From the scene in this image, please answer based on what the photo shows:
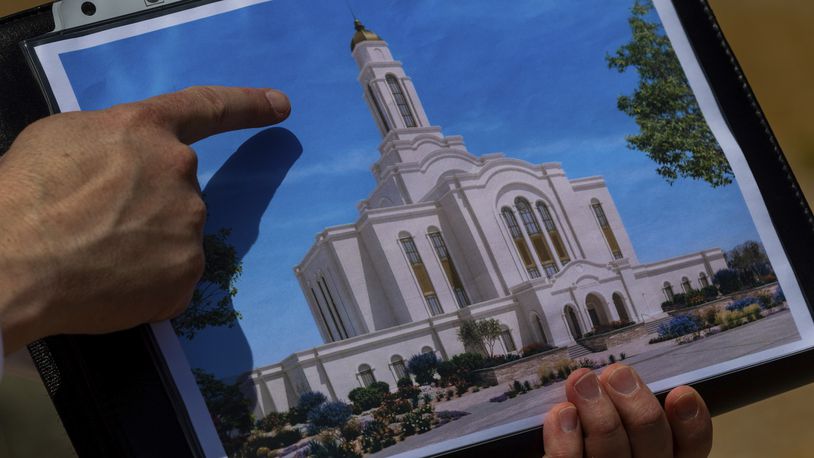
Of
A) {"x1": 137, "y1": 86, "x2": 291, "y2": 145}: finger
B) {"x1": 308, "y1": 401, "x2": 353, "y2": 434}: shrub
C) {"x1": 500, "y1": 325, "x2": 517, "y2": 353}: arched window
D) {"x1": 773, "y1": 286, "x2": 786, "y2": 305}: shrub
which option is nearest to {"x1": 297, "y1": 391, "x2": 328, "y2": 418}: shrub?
{"x1": 308, "y1": 401, "x2": 353, "y2": 434}: shrub

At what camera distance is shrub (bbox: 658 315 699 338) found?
0.94 meters

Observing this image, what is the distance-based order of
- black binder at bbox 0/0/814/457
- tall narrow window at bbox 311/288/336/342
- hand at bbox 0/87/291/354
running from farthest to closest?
tall narrow window at bbox 311/288/336/342 < black binder at bbox 0/0/814/457 < hand at bbox 0/87/291/354

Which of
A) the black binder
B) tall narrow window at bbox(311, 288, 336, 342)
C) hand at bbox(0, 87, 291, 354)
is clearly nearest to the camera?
hand at bbox(0, 87, 291, 354)

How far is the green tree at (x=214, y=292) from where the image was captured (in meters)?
0.90

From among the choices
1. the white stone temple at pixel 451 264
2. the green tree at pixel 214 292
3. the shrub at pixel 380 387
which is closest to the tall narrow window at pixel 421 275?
the white stone temple at pixel 451 264

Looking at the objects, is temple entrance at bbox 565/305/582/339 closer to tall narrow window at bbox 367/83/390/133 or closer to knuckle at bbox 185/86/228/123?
tall narrow window at bbox 367/83/390/133

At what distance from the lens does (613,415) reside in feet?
2.96

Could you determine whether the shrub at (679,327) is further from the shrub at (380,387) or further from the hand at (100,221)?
the hand at (100,221)

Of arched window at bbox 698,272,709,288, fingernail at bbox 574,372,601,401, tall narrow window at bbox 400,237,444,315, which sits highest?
tall narrow window at bbox 400,237,444,315

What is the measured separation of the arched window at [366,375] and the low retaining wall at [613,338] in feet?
0.81

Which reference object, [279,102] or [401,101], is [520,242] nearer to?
[401,101]

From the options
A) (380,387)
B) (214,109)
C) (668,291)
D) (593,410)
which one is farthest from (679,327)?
(214,109)

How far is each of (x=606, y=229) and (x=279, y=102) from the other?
1.39 ft

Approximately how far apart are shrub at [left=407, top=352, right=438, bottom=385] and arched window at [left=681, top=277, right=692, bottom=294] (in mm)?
305
